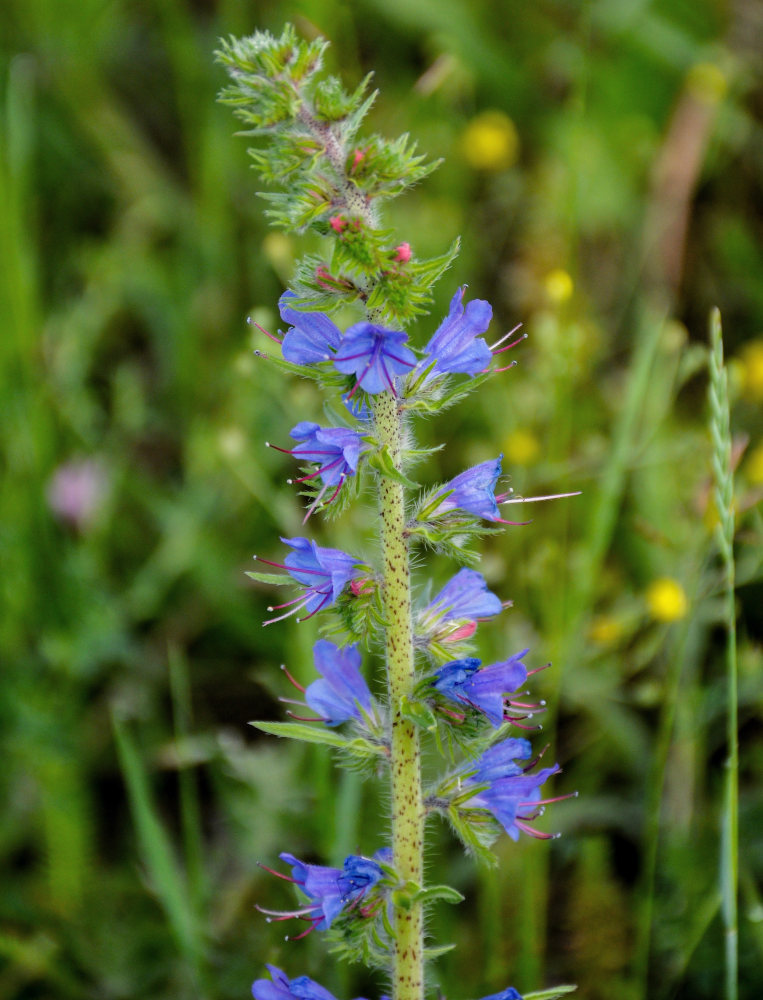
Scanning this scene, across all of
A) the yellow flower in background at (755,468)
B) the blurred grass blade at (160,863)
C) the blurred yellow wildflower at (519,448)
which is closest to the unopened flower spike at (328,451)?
the blurred grass blade at (160,863)

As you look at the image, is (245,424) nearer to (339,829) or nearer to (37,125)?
(339,829)

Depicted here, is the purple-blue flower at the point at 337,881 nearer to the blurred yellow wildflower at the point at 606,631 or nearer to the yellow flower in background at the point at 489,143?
the blurred yellow wildflower at the point at 606,631

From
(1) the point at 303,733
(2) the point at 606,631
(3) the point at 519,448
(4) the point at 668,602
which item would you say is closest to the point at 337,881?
(1) the point at 303,733

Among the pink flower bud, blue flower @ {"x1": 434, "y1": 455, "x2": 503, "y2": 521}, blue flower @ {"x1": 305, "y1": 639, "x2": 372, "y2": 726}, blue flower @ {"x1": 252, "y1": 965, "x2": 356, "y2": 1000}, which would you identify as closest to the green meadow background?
blue flower @ {"x1": 252, "y1": 965, "x2": 356, "y2": 1000}

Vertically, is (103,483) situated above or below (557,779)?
above

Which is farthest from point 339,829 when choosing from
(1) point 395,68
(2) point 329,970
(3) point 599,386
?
(1) point 395,68

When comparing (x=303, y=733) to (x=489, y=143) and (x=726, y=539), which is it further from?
(x=489, y=143)

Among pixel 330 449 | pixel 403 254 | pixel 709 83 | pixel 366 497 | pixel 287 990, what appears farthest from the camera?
pixel 709 83
